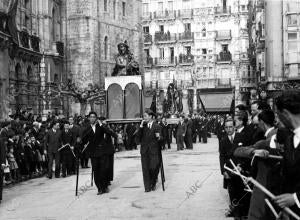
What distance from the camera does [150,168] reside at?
14117 millimetres

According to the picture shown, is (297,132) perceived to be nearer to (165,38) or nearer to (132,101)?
(132,101)

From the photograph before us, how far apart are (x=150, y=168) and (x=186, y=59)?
58.2 metres

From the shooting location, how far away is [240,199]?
9.94 metres

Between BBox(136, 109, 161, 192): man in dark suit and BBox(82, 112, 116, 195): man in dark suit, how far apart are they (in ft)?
2.58

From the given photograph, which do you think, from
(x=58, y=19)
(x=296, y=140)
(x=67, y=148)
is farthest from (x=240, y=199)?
(x=58, y=19)

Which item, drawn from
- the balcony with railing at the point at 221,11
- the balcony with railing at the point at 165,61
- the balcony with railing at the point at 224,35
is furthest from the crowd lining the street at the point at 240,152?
the balcony with railing at the point at 221,11

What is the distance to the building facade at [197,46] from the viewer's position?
70250 mm

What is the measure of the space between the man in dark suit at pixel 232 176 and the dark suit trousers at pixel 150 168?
134 inches

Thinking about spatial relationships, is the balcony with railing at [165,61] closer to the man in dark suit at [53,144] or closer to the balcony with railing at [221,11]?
the balcony with railing at [221,11]

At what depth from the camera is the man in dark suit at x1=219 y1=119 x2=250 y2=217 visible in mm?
9747

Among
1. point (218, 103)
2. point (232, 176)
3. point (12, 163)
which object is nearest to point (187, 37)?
point (218, 103)

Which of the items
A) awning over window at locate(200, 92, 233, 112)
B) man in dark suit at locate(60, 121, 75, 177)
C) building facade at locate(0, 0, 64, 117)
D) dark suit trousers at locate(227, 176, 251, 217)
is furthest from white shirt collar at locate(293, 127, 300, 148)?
awning over window at locate(200, 92, 233, 112)

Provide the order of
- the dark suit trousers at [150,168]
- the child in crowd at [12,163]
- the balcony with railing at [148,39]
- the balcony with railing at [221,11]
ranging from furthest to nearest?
1. the balcony with railing at [148,39]
2. the balcony with railing at [221,11]
3. the child in crowd at [12,163]
4. the dark suit trousers at [150,168]

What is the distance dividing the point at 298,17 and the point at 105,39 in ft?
63.4
